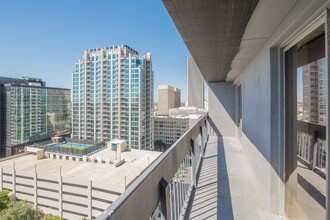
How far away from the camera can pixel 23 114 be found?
28969 mm

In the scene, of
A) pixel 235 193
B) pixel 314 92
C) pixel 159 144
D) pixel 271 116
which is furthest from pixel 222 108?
pixel 159 144

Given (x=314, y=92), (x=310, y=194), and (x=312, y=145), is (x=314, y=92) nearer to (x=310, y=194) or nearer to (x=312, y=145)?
(x=312, y=145)

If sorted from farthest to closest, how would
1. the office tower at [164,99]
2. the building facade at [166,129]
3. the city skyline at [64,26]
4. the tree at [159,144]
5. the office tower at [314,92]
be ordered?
the office tower at [164,99] < the tree at [159,144] < the building facade at [166,129] < the city skyline at [64,26] < the office tower at [314,92]

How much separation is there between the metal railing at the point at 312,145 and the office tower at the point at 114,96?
24.4m

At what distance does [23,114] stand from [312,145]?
3700 centimetres

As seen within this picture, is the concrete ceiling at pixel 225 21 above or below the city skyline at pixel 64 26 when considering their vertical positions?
below

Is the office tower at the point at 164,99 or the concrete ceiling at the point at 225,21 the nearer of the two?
the concrete ceiling at the point at 225,21

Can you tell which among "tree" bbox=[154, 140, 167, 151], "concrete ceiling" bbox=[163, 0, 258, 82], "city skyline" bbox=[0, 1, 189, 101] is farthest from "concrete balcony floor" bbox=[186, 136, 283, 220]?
"tree" bbox=[154, 140, 167, 151]

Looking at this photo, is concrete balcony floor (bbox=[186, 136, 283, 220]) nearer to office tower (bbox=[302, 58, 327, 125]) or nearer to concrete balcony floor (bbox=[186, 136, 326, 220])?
concrete balcony floor (bbox=[186, 136, 326, 220])

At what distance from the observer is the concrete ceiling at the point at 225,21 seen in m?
1.16

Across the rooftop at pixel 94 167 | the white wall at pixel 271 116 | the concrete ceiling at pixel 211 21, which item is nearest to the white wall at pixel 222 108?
the white wall at pixel 271 116

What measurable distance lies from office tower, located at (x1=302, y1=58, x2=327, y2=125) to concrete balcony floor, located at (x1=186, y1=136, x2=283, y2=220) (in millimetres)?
1097

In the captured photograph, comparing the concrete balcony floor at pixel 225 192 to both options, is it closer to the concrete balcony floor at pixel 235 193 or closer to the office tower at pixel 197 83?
the concrete balcony floor at pixel 235 193

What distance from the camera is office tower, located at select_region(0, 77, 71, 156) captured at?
2852cm
